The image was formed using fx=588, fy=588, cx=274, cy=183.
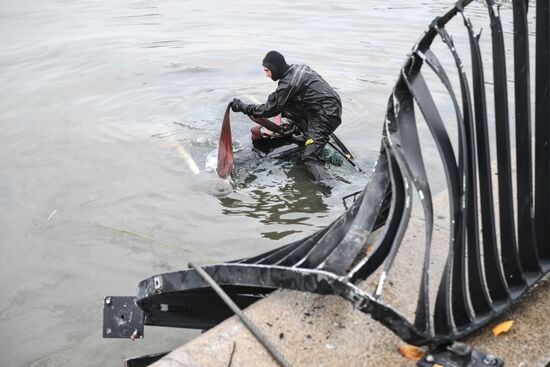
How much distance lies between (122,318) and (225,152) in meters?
4.42

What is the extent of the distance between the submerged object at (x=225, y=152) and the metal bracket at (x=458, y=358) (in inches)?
196

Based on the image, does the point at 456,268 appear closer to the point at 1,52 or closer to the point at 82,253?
the point at 82,253

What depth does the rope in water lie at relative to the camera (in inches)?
90.1

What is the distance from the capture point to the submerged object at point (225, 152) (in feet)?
23.2

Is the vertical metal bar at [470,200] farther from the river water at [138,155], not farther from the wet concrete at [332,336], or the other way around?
the river water at [138,155]

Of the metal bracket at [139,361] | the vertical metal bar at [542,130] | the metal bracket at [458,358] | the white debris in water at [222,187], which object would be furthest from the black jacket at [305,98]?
the metal bracket at [458,358]

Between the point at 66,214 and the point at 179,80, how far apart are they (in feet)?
17.2

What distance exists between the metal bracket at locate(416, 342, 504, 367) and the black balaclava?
17.2 feet

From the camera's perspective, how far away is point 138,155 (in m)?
7.85

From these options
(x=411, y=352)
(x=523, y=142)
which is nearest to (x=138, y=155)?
(x=411, y=352)

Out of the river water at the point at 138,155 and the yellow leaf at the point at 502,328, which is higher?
the yellow leaf at the point at 502,328

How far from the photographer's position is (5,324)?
453 centimetres

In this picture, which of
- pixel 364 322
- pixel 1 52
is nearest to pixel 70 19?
pixel 1 52

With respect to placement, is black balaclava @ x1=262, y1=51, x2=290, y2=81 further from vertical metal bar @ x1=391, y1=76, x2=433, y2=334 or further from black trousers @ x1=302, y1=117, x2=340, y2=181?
vertical metal bar @ x1=391, y1=76, x2=433, y2=334
